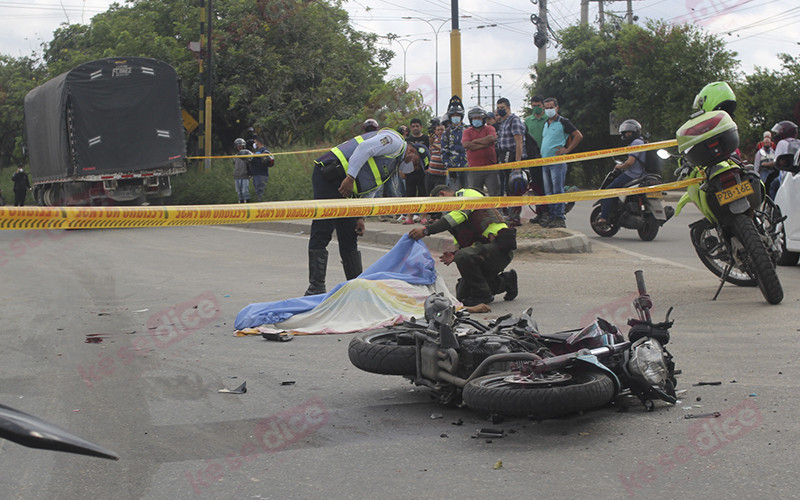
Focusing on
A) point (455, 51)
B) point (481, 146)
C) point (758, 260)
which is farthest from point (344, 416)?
point (455, 51)

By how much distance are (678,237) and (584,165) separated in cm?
2160

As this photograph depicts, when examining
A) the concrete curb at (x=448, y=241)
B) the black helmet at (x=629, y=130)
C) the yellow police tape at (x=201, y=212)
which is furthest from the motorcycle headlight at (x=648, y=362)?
the black helmet at (x=629, y=130)

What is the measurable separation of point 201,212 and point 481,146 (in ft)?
27.1

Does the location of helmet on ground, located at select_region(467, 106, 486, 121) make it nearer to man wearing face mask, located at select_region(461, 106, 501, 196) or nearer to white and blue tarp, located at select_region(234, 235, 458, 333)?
man wearing face mask, located at select_region(461, 106, 501, 196)

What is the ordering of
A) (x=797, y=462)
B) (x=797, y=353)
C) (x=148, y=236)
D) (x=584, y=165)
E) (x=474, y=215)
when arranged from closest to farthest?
(x=797, y=462) → (x=797, y=353) → (x=474, y=215) → (x=148, y=236) → (x=584, y=165)

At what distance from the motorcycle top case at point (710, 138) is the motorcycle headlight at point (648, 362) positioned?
3395 millimetres

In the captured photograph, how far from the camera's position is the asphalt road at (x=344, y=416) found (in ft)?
12.1

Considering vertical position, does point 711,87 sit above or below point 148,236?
above

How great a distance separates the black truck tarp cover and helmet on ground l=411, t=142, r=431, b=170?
29.8 ft

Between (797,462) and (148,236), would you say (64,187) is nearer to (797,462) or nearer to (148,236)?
(148,236)

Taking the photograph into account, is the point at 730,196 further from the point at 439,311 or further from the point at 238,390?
the point at 238,390

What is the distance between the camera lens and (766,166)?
1403 centimetres

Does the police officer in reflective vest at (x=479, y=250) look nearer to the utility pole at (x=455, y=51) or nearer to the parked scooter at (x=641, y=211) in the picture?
the parked scooter at (x=641, y=211)

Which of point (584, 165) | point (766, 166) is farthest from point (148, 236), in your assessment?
point (584, 165)
